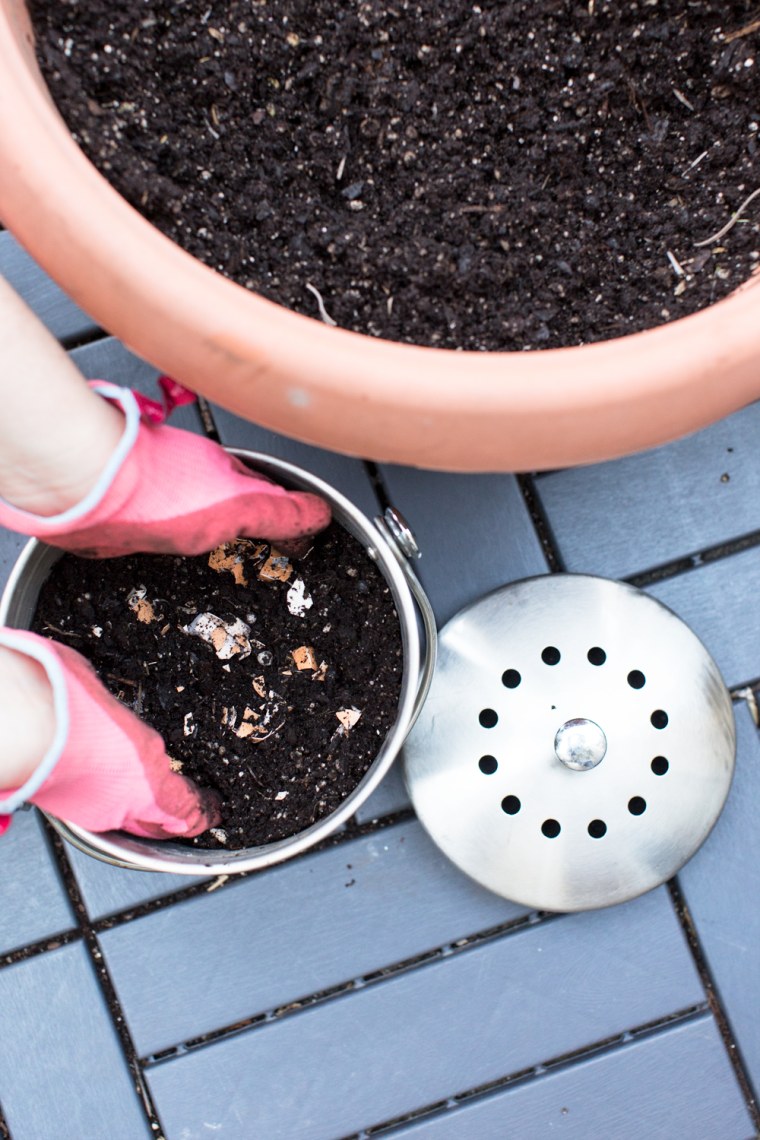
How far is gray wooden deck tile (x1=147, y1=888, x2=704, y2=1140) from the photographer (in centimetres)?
78

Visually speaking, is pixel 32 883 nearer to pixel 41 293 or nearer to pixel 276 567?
pixel 276 567

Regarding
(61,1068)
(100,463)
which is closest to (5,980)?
(61,1068)

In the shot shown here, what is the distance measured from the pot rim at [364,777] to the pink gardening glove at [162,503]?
31 millimetres

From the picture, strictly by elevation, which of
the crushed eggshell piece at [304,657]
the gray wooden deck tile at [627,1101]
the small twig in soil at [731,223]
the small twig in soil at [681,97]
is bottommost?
the gray wooden deck tile at [627,1101]

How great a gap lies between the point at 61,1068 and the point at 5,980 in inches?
3.7

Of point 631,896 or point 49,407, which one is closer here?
point 49,407

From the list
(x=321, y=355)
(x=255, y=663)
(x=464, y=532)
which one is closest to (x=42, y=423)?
(x=321, y=355)

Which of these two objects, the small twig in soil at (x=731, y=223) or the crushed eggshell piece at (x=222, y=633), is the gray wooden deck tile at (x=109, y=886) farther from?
the small twig in soil at (x=731, y=223)

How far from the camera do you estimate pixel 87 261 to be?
1.40 ft

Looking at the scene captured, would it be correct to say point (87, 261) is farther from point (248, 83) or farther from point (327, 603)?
point (327, 603)

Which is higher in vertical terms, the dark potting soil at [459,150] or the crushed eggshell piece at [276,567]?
the dark potting soil at [459,150]

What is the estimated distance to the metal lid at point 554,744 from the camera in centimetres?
75

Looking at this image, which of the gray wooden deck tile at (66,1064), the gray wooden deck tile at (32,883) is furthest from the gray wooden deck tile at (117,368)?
the gray wooden deck tile at (66,1064)

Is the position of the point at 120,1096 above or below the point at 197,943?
below
